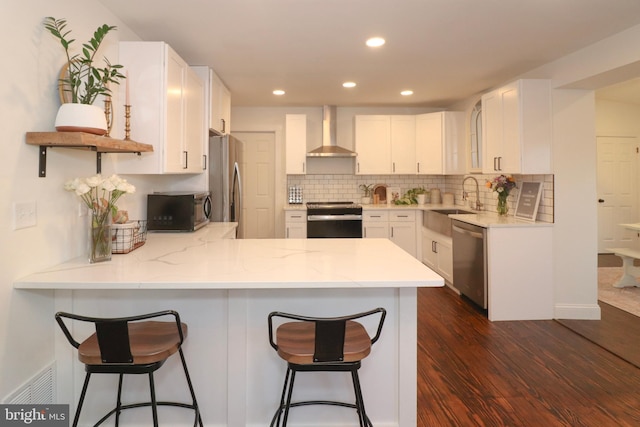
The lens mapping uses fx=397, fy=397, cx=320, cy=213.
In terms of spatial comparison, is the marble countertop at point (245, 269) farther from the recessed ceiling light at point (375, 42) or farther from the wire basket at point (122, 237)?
the recessed ceiling light at point (375, 42)

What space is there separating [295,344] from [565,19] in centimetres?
274

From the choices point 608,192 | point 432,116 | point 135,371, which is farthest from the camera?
point 608,192

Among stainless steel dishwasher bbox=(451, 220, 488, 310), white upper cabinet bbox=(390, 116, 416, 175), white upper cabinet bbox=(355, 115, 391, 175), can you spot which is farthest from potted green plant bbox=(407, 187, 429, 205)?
stainless steel dishwasher bbox=(451, 220, 488, 310)

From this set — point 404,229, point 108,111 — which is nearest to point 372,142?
point 404,229

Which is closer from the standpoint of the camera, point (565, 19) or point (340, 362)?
point (340, 362)

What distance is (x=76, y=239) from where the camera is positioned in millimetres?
2207

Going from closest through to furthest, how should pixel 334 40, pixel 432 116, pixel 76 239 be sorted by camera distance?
pixel 76 239 < pixel 334 40 < pixel 432 116

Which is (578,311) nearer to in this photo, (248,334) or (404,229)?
(404,229)

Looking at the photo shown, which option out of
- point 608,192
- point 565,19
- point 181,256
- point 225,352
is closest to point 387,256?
point 225,352

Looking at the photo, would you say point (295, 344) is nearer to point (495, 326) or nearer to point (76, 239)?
point (76, 239)

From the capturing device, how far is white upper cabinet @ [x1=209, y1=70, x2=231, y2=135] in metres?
3.76

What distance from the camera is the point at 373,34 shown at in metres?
2.91

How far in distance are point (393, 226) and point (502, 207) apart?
1.43 metres

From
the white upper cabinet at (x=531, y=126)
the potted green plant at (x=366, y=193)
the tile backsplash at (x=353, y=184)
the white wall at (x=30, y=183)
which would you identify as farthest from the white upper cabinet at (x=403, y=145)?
the white wall at (x=30, y=183)
